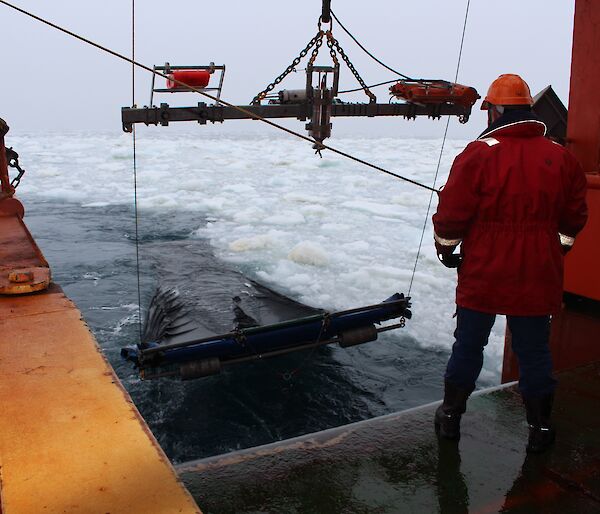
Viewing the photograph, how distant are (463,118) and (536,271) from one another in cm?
442

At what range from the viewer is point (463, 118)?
6.32 m

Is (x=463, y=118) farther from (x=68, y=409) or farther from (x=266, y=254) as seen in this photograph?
(x=266, y=254)

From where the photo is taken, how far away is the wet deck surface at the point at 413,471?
2320 millimetres

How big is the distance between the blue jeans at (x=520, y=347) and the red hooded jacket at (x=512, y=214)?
0.26 feet

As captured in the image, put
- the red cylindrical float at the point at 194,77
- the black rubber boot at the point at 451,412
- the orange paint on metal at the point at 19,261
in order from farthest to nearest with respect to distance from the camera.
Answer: the red cylindrical float at the point at 194,77, the black rubber boot at the point at 451,412, the orange paint on metal at the point at 19,261

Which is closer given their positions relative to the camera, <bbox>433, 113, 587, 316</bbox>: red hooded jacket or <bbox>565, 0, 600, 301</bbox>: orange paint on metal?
<bbox>433, 113, 587, 316</bbox>: red hooded jacket

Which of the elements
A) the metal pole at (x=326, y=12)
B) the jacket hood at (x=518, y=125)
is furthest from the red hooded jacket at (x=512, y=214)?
the metal pole at (x=326, y=12)

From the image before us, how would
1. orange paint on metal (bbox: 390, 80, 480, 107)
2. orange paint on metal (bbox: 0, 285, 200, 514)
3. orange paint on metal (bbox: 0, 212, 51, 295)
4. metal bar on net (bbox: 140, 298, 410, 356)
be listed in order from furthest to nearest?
1. orange paint on metal (bbox: 390, 80, 480, 107)
2. metal bar on net (bbox: 140, 298, 410, 356)
3. orange paint on metal (bbox: 0, 212, 51, 295)
4. orange paint on metal (bbox: 0, 285, 200, 514)

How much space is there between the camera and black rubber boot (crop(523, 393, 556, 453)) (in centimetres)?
251

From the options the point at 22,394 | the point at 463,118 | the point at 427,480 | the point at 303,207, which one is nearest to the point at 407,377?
the point at 463,118

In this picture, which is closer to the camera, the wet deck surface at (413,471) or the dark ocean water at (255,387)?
the wet deck surface at (413,471)

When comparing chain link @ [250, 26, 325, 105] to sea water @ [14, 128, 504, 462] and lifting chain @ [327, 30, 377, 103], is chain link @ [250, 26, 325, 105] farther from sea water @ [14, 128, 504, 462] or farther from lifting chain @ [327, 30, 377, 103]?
sea water @ [14, 128, 504, 462]

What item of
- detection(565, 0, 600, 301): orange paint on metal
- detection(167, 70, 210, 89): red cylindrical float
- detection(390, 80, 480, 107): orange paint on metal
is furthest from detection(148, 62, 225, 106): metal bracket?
detection(565, 0, 600, 301): orange paint on metal

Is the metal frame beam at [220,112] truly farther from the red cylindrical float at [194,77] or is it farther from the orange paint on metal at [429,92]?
the red cylindrical float at [194,77]
